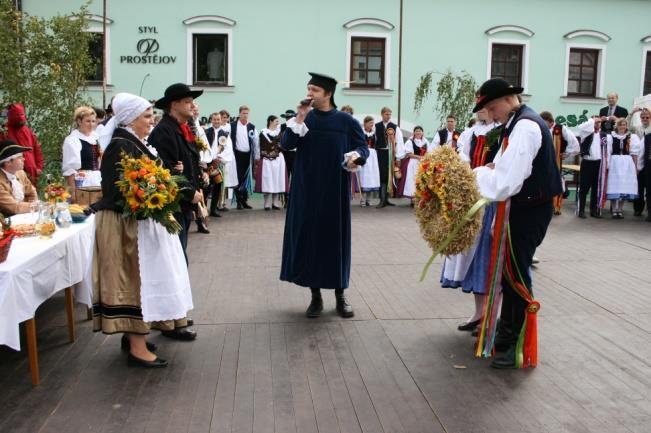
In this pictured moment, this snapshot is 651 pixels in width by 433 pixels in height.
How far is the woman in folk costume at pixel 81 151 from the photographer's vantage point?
801cm

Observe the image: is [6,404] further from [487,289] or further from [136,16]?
[136,16]

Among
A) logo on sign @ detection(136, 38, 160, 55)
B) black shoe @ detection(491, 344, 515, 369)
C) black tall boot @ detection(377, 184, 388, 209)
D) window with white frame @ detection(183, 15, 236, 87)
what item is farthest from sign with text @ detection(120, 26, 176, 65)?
black shoe @ detection(491, 344, 515, 369)

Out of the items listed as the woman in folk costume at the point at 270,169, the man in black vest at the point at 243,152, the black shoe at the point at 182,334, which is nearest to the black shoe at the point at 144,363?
the black shoe at the point at 182,334

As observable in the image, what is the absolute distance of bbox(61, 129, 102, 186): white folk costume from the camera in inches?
315

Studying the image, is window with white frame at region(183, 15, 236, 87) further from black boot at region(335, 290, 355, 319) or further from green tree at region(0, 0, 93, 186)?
black boot at region(335, 290, 355, 319)

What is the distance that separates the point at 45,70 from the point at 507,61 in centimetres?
1332

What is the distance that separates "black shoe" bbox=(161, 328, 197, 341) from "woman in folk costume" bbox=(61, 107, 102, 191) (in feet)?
10.6

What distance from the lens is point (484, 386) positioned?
14.4 feet

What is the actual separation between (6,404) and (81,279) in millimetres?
1478

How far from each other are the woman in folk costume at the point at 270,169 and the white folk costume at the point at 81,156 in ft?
19.3

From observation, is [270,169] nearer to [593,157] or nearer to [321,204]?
[593,157]

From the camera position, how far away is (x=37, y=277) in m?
4.48

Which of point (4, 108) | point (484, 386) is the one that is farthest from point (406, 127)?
point (484, 386)

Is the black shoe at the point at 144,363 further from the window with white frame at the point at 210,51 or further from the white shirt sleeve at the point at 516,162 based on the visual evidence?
the window with white frame at the point at 210,51
